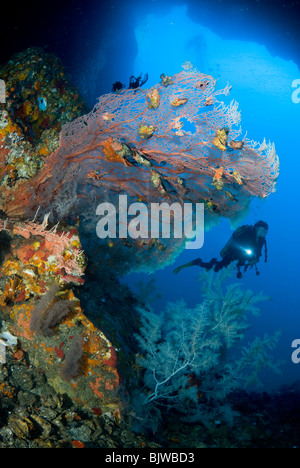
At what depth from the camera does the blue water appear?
43.2ft

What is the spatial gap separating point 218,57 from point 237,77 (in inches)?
250

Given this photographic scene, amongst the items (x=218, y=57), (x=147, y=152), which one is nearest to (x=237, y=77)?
(x=218, y=57)

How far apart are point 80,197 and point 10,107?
6.23 ft

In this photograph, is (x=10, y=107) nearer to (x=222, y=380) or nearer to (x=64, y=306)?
(x=64, y=306)

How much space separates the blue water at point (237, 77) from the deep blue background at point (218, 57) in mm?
110

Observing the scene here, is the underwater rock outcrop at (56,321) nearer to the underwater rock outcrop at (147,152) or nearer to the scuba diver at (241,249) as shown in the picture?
the underwater rock outcrop at (147,152)

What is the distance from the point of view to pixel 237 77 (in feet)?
168

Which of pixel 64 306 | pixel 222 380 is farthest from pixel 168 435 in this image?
pixel 64 306

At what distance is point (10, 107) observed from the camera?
14.2ft

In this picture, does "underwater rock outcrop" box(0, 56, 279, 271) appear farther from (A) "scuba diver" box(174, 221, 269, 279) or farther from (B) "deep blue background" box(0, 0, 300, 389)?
(B) "deep blue background" box(0, 0, 300, 389)

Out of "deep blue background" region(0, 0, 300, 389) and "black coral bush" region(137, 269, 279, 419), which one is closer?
"black coral bush" region(137, 269, 279, 419)

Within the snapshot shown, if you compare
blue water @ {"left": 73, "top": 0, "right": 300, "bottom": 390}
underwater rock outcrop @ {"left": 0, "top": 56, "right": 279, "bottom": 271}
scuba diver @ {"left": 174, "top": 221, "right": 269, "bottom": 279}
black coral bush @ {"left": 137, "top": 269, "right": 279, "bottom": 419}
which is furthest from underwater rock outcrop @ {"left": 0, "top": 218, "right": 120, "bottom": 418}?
scuba diver @ {"left": 174, "top": 221, "right": 269, "bottom": 279}

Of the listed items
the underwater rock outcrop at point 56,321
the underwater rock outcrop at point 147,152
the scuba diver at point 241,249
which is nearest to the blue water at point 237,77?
the scuba diver at point 241,249

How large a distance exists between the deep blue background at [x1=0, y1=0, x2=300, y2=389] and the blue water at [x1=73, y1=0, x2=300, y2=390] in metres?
0.11
